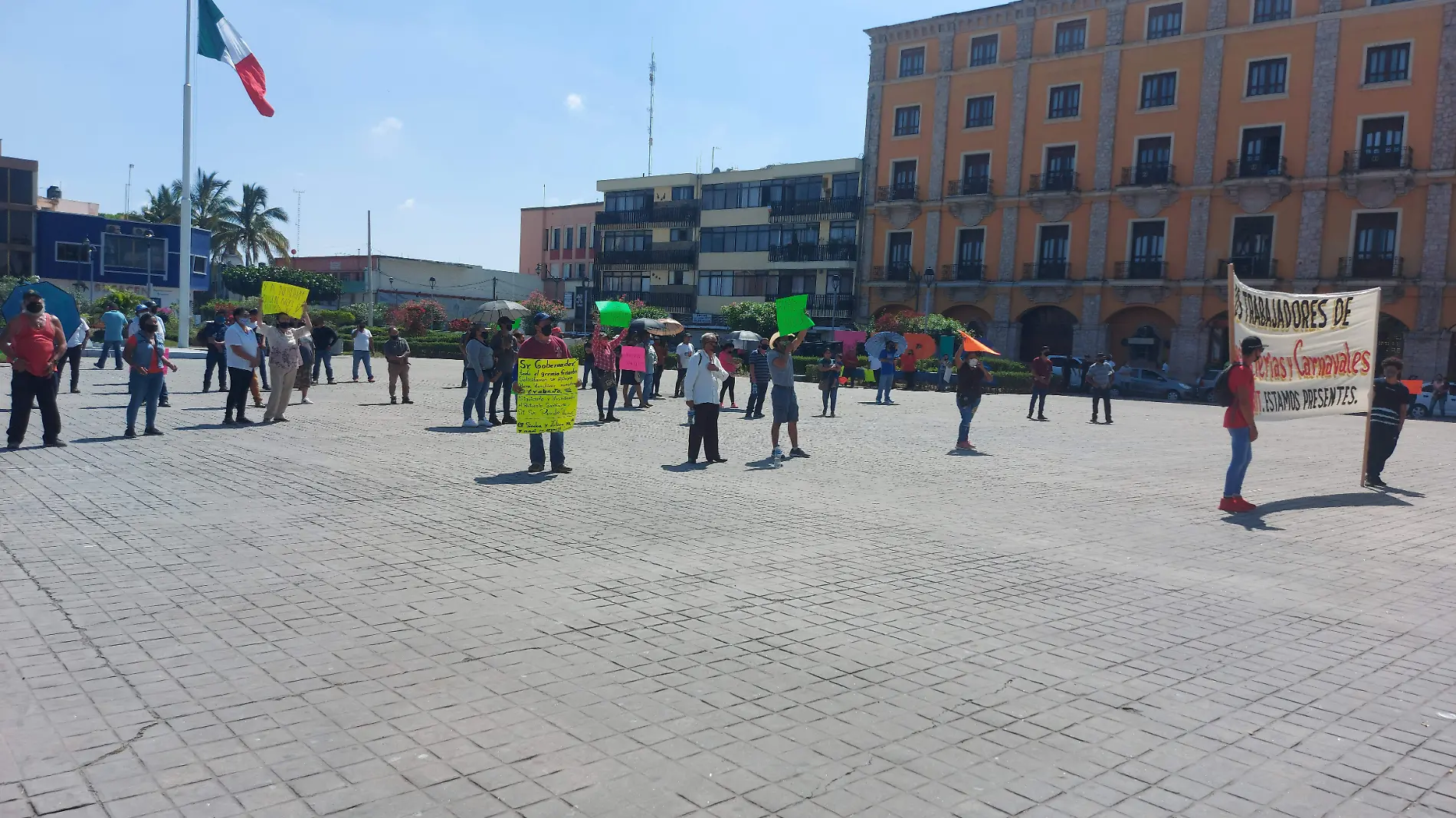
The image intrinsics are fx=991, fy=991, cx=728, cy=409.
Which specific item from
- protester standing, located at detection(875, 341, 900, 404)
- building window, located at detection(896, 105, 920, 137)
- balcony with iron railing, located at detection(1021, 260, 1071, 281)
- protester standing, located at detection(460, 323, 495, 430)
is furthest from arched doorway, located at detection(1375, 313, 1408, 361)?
protester standing, located at detection(460, 323, 495, 430)

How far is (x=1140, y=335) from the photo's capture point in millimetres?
46688

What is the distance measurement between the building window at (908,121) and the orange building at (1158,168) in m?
0.09

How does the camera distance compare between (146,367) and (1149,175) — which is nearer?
(146,367)

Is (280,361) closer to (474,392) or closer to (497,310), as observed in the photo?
(474,392)

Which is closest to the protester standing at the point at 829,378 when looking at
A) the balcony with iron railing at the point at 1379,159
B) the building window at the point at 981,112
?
the balcony with iron railing at the point at 1379,159

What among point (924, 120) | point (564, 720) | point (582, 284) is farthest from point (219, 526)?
point (582, 284)

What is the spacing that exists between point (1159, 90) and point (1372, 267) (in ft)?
39.9

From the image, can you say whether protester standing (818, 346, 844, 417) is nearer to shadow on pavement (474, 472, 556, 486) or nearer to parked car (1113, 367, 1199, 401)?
shadow on pavement (474, 472, 556, 486)

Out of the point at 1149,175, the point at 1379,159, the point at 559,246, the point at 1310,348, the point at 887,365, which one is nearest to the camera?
the point at 1310,348

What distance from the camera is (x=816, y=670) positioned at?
15.9 ft

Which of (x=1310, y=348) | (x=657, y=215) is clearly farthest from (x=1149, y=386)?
(x=657, y=215)

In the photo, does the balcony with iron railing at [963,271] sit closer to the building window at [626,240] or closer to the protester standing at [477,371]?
the building window at [626,240]

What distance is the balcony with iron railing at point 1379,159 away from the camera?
3953 centimetres

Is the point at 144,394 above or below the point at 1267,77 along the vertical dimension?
below
